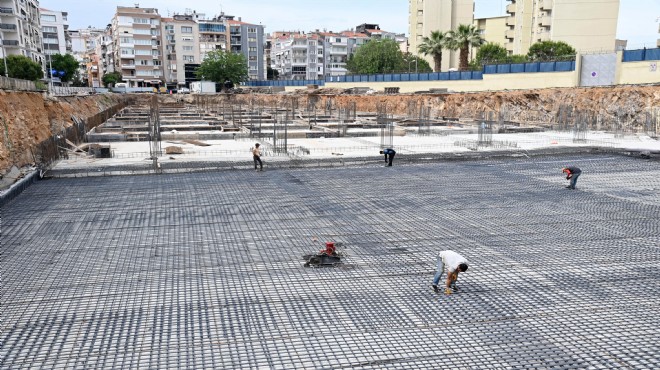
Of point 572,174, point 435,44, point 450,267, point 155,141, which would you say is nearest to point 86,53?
point 435,44

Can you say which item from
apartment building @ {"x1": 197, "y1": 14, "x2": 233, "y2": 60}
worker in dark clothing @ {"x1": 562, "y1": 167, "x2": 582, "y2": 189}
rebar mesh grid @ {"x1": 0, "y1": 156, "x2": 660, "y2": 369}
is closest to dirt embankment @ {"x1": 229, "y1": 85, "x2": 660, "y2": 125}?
rebar mesh grid @ {"x1": 0, "y1": 156, "x2": 660, "y2": 369}

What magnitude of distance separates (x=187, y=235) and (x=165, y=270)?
1.45 meters

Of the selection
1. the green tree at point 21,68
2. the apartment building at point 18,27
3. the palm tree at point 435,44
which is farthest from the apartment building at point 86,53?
the palm tree at point 435,44

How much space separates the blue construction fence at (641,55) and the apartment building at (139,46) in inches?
2429

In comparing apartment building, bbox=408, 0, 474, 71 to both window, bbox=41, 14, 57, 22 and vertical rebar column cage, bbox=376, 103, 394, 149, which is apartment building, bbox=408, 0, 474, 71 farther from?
window, bbox=41, 14, 57, 22

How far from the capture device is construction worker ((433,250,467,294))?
5.17m

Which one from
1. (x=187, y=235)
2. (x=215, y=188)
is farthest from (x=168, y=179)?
(x=187, y=235)

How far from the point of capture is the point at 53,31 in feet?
228

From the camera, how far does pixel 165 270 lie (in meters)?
6.21

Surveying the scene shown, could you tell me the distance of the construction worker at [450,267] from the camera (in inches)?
203

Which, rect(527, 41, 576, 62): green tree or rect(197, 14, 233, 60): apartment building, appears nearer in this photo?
Answer: rect(527, 41, 576, 62): green tree

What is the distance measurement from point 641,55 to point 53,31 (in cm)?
7241

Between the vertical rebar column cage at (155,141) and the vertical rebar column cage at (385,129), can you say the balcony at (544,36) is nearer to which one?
the vertical rebar column cage at (385,129)

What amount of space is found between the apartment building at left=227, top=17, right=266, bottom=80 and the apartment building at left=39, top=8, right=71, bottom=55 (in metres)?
24.2
